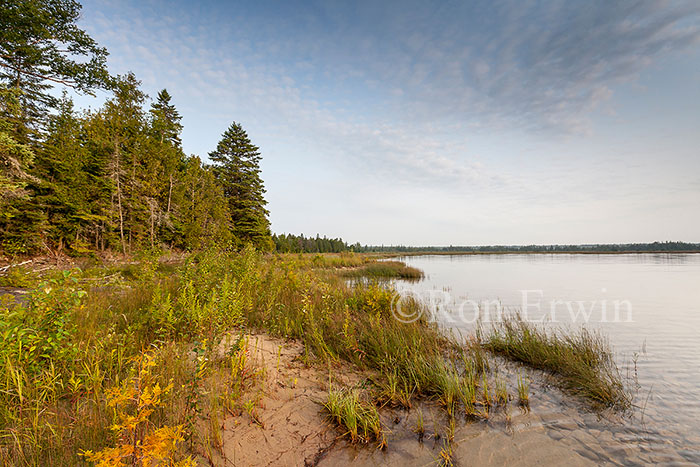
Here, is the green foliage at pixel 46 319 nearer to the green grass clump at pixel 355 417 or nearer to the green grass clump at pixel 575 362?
the green grass clump at pixel 355 417

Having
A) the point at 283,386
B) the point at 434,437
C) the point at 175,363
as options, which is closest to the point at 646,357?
the point at 434,437

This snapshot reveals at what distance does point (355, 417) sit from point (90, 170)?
84.6 ft

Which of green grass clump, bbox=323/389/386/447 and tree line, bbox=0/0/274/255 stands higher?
tree line, bbox=0/0/274/255

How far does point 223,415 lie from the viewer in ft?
9.02

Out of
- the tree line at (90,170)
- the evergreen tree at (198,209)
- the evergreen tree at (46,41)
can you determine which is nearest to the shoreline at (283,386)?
the tree line at (90,170)

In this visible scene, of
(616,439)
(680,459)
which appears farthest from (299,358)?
→ (680,459)

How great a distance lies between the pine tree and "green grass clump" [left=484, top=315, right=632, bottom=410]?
25.5m

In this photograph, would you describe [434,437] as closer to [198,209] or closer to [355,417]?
[355,417]

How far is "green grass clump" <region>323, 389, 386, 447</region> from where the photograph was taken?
2838 mm

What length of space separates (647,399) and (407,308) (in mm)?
4753

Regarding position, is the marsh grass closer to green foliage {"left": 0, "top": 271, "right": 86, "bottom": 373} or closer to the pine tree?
green foliage {"left": 0, "top": 271, "right": 86, "bottom": 373}

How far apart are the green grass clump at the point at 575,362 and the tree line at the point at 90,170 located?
8.53 metres

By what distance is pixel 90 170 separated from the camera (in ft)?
60.4

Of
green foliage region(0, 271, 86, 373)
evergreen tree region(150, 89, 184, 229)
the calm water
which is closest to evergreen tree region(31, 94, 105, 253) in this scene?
evergreen tree region(150, 89, 184, 229)
